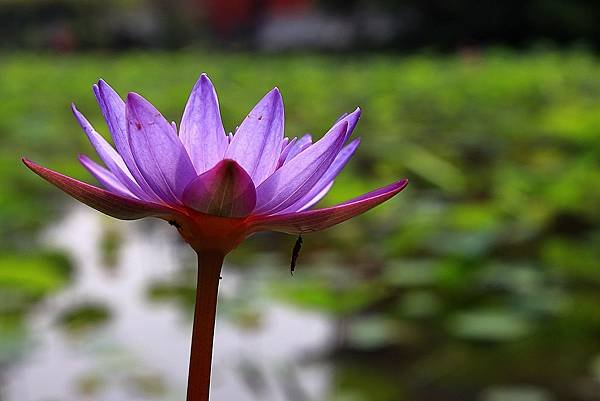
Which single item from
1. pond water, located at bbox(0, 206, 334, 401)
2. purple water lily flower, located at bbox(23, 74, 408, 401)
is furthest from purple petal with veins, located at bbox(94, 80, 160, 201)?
pond water, located at bbox(0, 206, 334, 401)

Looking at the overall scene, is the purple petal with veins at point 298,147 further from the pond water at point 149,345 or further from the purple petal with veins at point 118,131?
the pond water at point 149,345

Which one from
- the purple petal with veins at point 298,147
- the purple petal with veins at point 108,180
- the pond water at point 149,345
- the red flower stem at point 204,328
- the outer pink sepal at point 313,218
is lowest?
the red flower stem at point 204,328

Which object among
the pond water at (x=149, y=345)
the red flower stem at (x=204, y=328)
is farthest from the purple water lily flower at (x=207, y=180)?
the pond water at (x=149, y=345)

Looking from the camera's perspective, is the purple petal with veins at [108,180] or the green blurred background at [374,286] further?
the green blurred background at [374,286]

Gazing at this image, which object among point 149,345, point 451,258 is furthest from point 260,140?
point 451,258

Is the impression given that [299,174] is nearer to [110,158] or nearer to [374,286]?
[110,158]

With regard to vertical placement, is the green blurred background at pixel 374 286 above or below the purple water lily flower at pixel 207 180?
above

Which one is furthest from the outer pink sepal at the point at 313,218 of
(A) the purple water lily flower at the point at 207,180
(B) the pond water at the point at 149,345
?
(B) the pond water at the point at 149,345

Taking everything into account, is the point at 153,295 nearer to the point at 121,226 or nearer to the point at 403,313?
the point at 403,313
